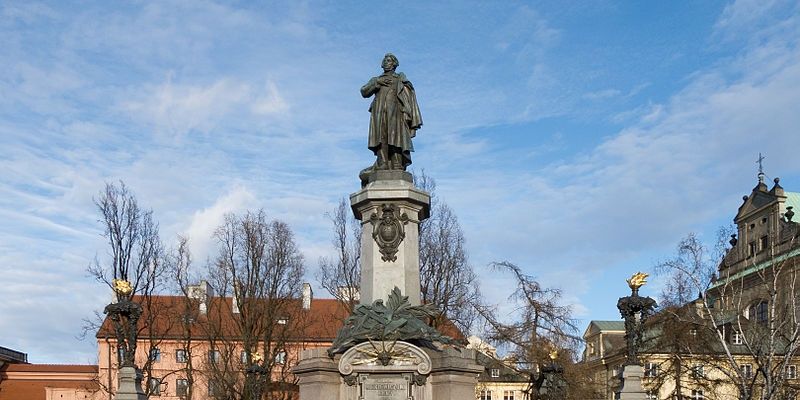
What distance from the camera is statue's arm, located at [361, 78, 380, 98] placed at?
1639 cm

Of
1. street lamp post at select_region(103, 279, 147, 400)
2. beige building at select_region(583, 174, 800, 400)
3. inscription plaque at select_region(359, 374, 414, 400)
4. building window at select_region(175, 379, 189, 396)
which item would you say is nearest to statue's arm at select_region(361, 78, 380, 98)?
inscription plaque at select_region(359, 374, 414, 400)

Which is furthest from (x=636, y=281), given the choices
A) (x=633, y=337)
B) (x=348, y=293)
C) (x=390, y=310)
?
(x=348, y=293)

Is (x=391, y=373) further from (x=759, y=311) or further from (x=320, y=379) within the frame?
(x=759, y=311)

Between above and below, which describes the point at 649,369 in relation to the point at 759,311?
below

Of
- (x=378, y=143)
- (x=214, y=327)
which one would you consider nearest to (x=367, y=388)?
(x=378, y=143)

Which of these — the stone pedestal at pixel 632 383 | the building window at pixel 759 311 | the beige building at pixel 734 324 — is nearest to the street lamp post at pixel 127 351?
the stone pedestal at pixel 632 383

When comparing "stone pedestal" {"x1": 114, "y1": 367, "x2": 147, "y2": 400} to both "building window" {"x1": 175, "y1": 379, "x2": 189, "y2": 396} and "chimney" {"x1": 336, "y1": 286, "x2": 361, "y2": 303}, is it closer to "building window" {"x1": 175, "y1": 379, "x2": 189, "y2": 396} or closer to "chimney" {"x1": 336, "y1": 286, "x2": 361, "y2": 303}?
"chimney" {"x1": 336, "y1": 286, "x2": 361, "y2": 303}

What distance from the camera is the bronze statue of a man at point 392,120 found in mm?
16125

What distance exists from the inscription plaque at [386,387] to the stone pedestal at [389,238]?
1691mm

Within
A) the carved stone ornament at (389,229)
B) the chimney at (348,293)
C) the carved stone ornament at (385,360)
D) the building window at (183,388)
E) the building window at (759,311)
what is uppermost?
the carved stone ornament at (389,229)

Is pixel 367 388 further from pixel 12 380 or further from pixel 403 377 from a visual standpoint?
pixel 12 380

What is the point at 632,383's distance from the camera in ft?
56.6

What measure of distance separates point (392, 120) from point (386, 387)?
5168 millimetres

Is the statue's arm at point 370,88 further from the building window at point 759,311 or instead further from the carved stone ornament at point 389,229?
the building window at point 759,311
